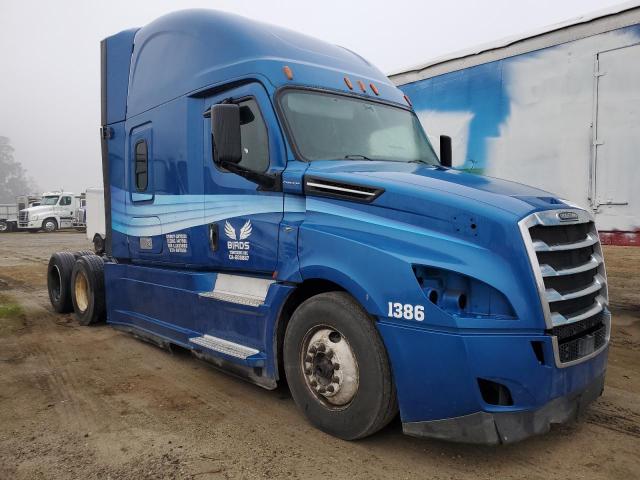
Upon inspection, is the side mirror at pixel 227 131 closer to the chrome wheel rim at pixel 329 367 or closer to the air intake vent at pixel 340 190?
the air intake vent at pixel 340 190

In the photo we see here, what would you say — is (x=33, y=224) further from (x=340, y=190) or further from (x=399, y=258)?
(x=399, y=258)

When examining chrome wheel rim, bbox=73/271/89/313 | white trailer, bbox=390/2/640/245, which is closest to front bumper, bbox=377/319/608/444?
white trailer, bbox=390/2/640/245

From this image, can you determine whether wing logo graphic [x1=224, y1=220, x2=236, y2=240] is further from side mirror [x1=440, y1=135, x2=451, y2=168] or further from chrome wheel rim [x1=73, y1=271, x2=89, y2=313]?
chrome wheel rim [x1=73, y1=271, x2=89, y2=313]

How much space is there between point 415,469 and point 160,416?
6.32 ft

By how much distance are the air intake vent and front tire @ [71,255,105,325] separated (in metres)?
4.39

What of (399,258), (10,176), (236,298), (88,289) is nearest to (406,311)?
(399,258)

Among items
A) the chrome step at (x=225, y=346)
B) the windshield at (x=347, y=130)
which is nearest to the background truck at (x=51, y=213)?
the chrome step at (x=225, y=346)

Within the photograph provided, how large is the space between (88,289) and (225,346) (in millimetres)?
3556

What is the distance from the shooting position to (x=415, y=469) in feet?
9.98

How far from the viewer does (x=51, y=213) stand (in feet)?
113

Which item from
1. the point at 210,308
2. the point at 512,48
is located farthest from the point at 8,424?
the point at 512,48

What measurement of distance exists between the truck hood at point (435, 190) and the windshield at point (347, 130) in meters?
0.22

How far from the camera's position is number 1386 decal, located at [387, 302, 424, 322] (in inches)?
→ 114

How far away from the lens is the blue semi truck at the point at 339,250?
111 inches
